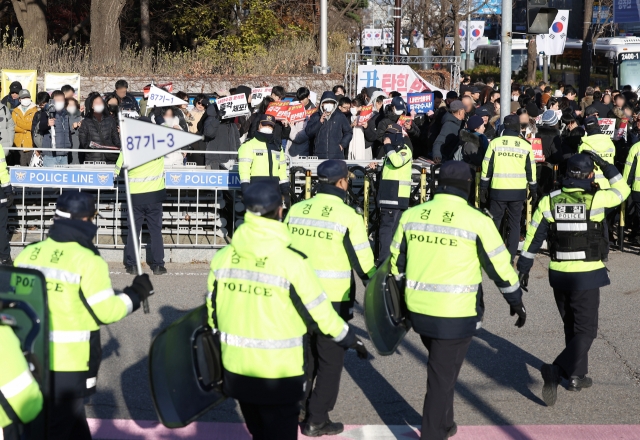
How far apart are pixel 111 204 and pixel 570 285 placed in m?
7.04

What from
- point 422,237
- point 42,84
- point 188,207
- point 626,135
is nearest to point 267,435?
point 422,237

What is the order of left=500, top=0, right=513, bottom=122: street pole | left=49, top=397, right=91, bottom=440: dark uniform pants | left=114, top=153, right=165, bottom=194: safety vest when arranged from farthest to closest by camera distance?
left=500, top=0, right=513, bottom=122: street pole
left=114, top=153, right=165, bottom=194: safety vest
left=49, top=397, right=91, bottom=440: dark uniform pants

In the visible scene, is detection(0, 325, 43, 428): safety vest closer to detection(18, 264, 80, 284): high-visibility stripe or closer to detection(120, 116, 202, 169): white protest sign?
detection(18, 264, 80, 284): high-visibility stripe

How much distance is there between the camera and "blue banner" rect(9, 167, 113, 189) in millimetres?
11695

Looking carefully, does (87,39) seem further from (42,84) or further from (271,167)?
(271,167)

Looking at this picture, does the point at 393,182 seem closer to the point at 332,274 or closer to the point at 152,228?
the point at 152,228

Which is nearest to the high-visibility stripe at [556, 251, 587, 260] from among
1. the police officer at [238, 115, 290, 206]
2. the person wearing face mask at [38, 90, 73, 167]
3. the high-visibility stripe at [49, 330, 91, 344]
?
the high-visibility stripe at [49, 330, 91, 344]

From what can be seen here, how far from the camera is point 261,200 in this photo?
15.9 ft

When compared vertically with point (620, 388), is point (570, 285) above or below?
above

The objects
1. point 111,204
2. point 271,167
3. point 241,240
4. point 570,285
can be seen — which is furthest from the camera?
point 111,204

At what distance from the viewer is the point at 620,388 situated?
7480 mm

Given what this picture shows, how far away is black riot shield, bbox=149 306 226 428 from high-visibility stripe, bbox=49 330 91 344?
0.44 metres

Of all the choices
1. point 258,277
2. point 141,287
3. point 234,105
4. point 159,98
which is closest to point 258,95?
point 234,105

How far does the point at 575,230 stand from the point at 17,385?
4.55 m
